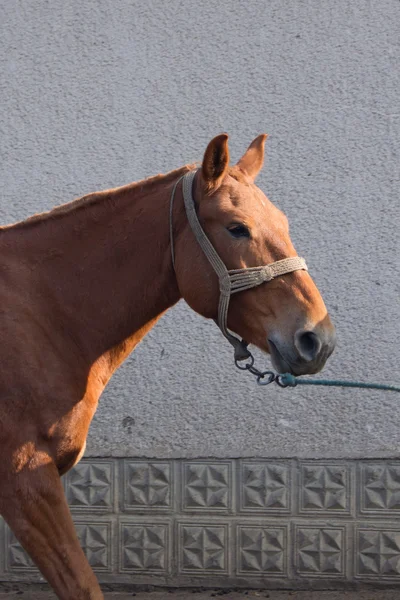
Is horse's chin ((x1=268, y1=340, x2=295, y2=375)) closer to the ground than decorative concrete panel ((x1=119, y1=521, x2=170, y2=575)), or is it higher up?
higher up

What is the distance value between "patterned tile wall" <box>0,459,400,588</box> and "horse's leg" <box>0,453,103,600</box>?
165 centimetres

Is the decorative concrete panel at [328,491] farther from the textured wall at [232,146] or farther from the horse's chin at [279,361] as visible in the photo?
the horse's chin at [279,361]

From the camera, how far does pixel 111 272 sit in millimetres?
2617

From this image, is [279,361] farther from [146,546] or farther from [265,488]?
[146,546]

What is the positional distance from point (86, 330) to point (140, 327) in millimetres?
198

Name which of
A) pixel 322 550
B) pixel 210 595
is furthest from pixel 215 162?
pixel 210 595

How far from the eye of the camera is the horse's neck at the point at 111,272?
8.54ft

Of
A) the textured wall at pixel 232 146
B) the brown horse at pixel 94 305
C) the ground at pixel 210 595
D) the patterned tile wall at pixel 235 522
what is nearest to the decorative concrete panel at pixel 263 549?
the patterned tile wall at pixel 235 522

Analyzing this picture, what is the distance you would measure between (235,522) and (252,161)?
204cm

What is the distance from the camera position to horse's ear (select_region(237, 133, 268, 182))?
2717mm

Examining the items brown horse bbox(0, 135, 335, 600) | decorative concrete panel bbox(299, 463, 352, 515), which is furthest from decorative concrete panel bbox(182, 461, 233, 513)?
brown horse bbox(0, 135, 335, 600)

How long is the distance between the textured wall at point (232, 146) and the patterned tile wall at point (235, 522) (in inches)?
4.4

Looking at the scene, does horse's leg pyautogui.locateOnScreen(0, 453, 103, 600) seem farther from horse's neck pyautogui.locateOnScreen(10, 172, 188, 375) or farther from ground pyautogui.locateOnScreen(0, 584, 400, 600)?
ground pyautogui.locateOnScreen(0, 584, 400, 600)

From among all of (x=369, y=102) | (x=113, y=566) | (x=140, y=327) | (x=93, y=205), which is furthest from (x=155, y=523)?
(x=369, y=102)
